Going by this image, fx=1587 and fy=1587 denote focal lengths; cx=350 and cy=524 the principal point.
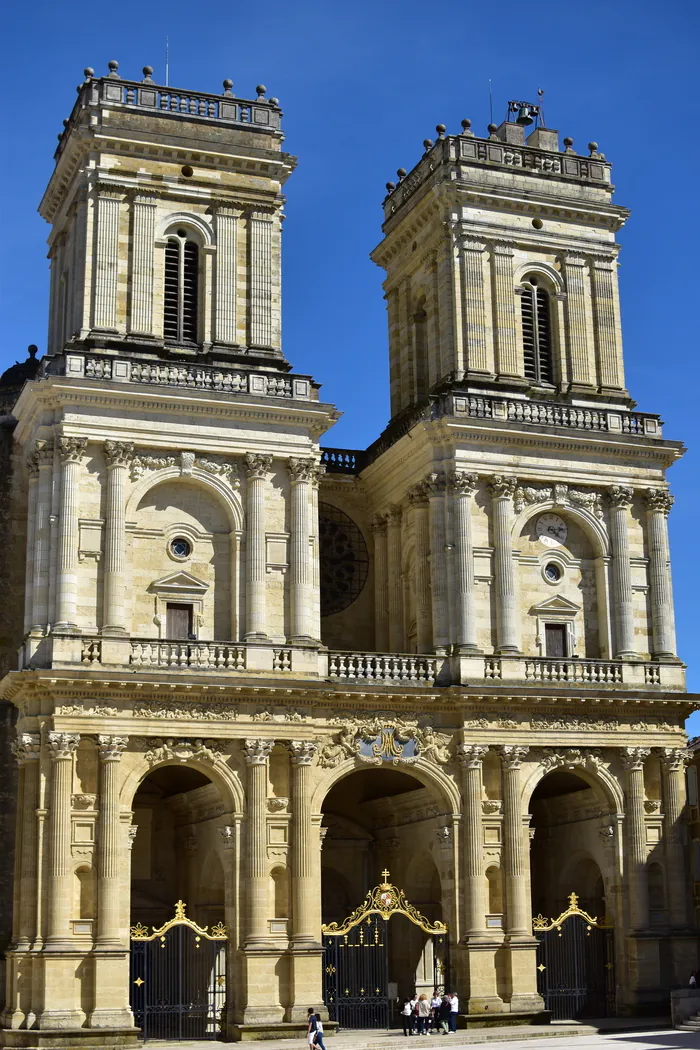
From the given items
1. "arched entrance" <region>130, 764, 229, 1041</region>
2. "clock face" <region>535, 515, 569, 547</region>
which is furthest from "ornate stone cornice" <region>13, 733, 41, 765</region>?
"clock face" <region>535, 515, 569, 547</region>

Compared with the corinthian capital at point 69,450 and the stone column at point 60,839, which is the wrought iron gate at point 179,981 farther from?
the corinthian capital at point 69,450

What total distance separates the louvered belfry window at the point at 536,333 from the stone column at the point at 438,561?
16.0 feet

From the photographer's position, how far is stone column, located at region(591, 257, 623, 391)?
4259cm

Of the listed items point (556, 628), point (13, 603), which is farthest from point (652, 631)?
point (13, 603)

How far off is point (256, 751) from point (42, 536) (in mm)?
6791

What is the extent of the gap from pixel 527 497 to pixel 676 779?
7899 mm

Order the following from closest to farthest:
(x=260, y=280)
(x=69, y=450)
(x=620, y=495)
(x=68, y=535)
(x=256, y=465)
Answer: (x=68, y=535) < (x=69, y=450) < (x=256, y=465) < (x=260, y=280) < (x=620, y=495)

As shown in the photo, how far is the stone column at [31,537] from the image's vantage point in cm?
3572

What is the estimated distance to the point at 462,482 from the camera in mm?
39000

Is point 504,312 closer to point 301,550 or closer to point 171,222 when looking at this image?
point 171,222

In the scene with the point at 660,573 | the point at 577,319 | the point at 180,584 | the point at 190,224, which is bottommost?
the point at 180,584

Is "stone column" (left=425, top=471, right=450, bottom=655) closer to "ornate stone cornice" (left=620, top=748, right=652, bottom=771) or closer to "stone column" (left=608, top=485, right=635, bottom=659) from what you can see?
"stone column" (left=608, top=485, right=635, bottom=659)

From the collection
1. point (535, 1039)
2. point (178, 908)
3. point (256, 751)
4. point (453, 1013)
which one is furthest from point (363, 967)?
point (256, 751)

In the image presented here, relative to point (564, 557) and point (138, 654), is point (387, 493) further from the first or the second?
point (138, 654)
